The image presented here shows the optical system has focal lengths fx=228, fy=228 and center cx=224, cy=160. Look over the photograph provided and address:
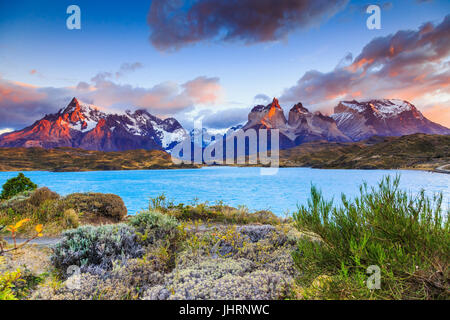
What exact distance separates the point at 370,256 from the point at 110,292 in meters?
3.34

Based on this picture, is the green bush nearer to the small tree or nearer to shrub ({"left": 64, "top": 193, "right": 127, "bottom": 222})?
shrub ({"left": 64, "top": 193, "right": 127, "bottom": 222})

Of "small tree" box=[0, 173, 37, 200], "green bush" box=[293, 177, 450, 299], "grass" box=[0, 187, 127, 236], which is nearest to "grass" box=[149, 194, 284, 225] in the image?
"grass" box=[0, 187, 127, 236]

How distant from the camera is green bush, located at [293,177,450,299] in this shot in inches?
97.7

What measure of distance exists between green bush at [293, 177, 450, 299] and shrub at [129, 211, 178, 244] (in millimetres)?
2735

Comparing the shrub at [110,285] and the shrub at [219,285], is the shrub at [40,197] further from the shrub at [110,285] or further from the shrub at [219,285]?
the shrub at [219,285]

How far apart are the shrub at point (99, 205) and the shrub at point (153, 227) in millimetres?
4702

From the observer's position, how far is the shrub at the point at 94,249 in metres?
3.80

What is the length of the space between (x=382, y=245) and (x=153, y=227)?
4.22m

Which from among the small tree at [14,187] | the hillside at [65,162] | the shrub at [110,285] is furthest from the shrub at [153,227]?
the hillside at [65,162]

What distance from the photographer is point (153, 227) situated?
5066mm

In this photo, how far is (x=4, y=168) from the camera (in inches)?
4272

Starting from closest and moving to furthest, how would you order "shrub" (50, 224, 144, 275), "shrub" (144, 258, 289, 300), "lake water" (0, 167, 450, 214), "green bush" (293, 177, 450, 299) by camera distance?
"green bush" (293, 177, 450, 299)
"shrub" (144, 258, 289, 300)
"shrub" (50, 224, 144, 275)
"lake water" (0, 167, 450, 214)

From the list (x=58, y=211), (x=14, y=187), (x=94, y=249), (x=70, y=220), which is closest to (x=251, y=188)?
(x=14, y=187)
